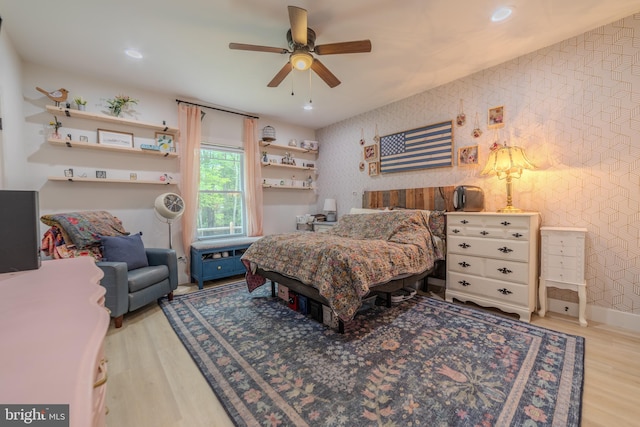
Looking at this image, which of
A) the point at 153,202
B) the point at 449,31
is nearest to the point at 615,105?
the point at 449,31

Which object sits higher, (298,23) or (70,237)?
(298,23)

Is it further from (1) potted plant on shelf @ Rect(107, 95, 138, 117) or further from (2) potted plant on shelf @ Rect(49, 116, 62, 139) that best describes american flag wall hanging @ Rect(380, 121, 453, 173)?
(2) potted plant on shelf @ Rect(49, 116, 62, 139)

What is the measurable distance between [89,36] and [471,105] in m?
4.33

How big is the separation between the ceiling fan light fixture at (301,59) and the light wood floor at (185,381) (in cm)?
267

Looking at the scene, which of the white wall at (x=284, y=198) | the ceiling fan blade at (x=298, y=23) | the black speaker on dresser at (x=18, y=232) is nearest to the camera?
the black speaker on dresser at (x=18, y=232)

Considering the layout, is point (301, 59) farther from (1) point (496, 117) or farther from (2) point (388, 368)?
(2) point (388, 368)

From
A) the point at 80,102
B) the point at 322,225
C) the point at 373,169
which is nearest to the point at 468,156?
the point at 373,169

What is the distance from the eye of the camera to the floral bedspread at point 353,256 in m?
2.15

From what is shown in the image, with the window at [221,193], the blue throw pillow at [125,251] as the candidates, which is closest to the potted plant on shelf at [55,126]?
the blue throw pillow at [125,251]

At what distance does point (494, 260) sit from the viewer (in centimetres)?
274

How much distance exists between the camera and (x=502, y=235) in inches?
106

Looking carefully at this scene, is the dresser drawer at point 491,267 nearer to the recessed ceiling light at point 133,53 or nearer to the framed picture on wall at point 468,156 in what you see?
the framed picture on wall at point 468,156

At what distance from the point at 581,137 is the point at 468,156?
1046 mm

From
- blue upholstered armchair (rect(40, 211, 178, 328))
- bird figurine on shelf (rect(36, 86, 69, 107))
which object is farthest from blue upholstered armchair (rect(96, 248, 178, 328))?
bird figurine on shelf (rect(36, 86, 69, 107))
